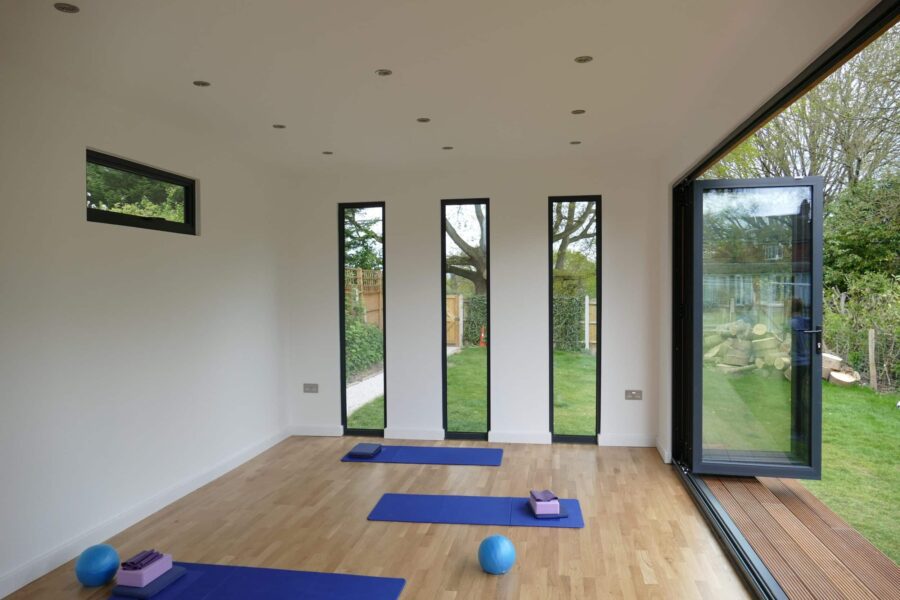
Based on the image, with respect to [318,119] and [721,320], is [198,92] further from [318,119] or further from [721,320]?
[721,320]

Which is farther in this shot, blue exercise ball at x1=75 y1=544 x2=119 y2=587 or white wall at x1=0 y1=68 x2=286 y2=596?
white wall at x1=0 y1=68 x2=286 y2=596

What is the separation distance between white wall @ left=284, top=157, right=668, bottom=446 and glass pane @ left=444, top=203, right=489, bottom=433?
0.40 ft

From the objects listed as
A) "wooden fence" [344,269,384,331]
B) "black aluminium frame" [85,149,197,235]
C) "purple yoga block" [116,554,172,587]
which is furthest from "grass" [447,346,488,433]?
"purple yoga block" [116,554,172,587]

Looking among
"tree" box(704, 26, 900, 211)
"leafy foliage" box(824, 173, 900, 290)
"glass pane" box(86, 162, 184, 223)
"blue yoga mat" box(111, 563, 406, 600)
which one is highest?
"tree" box(704, 26, 900, 211)

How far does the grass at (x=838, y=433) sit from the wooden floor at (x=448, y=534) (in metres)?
0.66

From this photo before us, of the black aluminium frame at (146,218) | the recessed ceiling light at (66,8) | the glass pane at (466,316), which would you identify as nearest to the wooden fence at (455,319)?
the glass pane at (466,316)

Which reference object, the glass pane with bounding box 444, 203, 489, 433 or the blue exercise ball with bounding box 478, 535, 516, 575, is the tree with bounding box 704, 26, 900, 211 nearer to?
the glass pane with bounding box 444, 203, 489, 433

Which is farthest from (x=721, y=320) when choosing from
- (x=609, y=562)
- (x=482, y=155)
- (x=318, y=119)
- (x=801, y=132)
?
(x=318, y=119)

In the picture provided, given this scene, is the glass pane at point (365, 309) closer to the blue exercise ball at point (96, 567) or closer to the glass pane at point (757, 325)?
the glass pane at point (757, 325)

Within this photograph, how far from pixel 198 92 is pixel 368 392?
343 cm

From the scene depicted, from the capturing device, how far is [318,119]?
4102 millimetres

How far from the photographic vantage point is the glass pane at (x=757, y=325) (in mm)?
4020

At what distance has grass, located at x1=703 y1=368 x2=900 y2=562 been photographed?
3.67m

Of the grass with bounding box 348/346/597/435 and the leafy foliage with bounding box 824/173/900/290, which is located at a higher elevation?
the leafy foliage with bounding box 824/173/900/290
